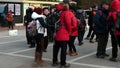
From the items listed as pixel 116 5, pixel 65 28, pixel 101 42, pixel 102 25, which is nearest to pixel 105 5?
pixel 102 25

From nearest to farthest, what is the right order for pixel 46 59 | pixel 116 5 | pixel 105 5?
1. pixel 116 5
2. pixel 46 59
3. pixel 105 5

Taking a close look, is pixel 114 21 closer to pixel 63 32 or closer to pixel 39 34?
pixel 63 32

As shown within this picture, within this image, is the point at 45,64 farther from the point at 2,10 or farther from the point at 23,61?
the point at 2,10

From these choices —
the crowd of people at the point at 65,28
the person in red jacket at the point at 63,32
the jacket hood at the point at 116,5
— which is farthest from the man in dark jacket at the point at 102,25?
the person in red jacket at the point at 63,32

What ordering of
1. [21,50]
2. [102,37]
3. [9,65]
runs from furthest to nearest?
[21,50]
[102,37]
[9,65]

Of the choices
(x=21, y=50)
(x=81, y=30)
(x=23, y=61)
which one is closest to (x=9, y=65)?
(x=23, y=61)

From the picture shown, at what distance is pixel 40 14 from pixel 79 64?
1.76 meters

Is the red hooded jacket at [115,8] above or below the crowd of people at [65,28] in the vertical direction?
above

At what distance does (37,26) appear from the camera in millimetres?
9164

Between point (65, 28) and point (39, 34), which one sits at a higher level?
point (65, 28)

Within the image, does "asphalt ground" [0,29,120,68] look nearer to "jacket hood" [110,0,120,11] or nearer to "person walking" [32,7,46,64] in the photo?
"person walking" [32,7,46,64]

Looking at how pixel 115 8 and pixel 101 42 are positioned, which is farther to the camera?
pixel 101 42

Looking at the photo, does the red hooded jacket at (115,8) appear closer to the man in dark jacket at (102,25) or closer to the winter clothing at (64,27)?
the man in dark jacket at (102,25)

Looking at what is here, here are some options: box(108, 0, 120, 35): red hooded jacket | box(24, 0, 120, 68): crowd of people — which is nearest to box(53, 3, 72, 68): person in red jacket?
box(24, 0, 120, 68): crowd of people
